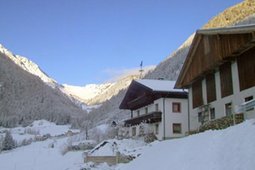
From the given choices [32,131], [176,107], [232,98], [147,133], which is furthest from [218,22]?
[232,98]

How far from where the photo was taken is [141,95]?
53219mm

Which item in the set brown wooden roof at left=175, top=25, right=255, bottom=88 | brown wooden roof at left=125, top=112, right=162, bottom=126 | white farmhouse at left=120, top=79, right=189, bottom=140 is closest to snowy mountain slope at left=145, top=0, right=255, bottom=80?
brown wooden roof at left=125, top=112, right=162, bottom=126

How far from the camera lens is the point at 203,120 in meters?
35.7

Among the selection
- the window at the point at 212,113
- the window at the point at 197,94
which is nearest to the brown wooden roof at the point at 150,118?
the window at the point at 197,94

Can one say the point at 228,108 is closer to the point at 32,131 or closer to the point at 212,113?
the point at 212,113

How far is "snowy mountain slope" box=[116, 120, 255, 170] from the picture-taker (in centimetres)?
1507

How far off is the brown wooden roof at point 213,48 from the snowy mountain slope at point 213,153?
333 inches

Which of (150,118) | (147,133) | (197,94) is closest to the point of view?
(197,94)

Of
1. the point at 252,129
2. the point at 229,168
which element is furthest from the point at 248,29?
the point at 229,168

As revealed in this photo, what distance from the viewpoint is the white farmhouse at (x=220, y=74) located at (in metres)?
26.7

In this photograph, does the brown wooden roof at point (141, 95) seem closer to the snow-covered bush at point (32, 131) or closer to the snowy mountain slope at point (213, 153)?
the snowy mountain slope at point (213, 153)

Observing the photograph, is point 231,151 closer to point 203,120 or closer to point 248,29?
point 248,29

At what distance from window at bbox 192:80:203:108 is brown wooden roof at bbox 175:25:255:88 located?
589 mm

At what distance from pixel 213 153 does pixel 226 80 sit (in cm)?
1460
